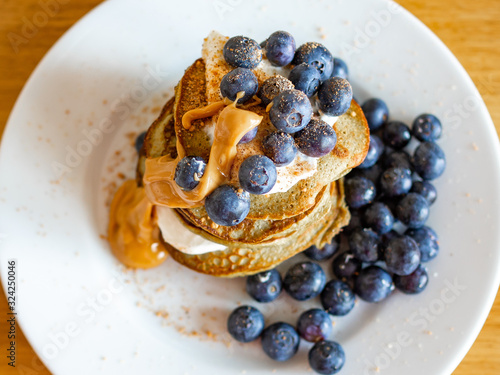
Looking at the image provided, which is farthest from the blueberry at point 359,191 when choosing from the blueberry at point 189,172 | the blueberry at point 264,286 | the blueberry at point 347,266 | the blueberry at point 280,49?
the blueberry at point 189,172

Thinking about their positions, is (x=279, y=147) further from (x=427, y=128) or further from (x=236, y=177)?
(x=427, y=128)

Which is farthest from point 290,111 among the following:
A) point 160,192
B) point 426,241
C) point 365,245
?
point 426,241

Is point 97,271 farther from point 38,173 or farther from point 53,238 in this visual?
point 38,173

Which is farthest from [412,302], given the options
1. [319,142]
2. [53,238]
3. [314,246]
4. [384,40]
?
[53,238]

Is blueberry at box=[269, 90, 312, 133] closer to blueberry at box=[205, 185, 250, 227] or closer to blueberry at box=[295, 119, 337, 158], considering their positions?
blueberry at box=[295, 119, 337, 158]

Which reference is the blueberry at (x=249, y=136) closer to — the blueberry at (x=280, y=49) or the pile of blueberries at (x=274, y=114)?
the pile of blueberries at (x=274, y=114)
